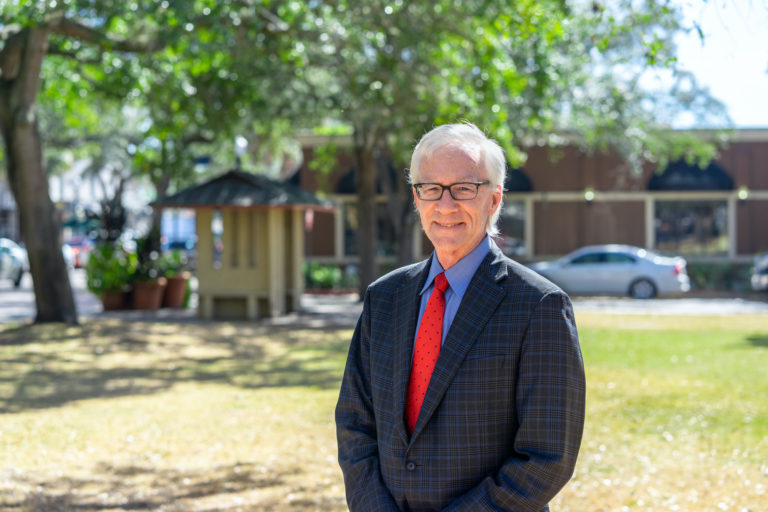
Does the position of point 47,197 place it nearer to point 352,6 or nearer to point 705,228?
point 352,6

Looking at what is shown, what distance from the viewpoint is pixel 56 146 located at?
1433 inches

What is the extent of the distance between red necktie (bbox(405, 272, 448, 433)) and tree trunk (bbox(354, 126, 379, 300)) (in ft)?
63.5

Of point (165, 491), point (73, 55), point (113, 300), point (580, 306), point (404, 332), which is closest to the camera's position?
point (404, 332)

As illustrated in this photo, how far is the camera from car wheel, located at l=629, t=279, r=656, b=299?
28000mm

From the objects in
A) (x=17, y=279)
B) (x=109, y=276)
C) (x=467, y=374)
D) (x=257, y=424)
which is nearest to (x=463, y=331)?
(x=467, y=374)

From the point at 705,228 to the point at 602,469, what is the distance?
91.9 feet

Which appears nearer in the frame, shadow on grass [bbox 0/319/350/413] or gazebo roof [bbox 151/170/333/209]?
shadow on grass [bbox 0/319/350/413]

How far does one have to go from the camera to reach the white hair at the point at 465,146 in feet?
9.28

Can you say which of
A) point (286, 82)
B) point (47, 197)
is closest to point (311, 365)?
point (47, 197)

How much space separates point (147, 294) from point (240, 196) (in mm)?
4229

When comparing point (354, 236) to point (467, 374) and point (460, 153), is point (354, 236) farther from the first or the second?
point (467, 374)

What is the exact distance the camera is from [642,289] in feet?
92.2

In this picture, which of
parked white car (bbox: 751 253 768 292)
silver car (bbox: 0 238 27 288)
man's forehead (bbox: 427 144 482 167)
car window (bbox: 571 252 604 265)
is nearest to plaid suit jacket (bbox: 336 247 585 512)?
man's forehead (bbox: 427 144 482 167)

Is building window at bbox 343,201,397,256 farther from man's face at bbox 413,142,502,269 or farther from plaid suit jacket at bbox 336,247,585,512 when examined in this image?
plaid suit jacket at bbox 336,247,585,512
